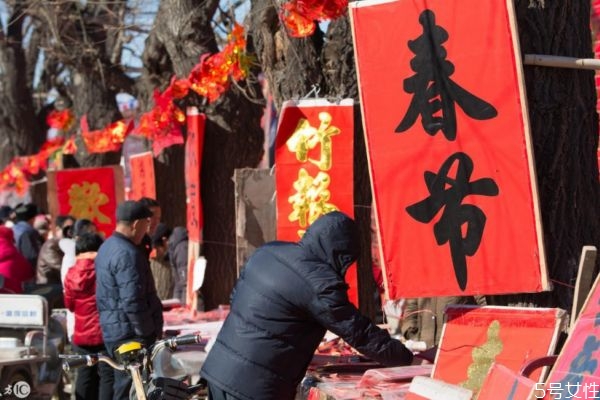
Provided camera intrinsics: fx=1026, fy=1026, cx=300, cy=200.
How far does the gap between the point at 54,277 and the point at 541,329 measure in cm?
800

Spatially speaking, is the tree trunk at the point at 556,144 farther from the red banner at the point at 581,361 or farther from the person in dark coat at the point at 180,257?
the person in dark coat at the point at 180,257

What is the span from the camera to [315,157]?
27.8ft

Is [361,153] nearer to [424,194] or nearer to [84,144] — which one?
[424,194]

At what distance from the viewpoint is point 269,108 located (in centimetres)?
1463

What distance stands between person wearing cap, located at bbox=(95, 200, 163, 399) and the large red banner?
2212mm

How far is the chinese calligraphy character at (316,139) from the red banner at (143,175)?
586cm

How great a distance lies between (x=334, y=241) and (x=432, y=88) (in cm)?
121

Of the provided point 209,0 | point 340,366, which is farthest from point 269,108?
point 340,366

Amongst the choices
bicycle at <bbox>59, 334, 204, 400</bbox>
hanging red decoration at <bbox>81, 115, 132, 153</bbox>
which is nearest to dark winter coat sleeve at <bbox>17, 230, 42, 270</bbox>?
hanging red decoration at <bbox>81, 115, 132, 153</bbox>

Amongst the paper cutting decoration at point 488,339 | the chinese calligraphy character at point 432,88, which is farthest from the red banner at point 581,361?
the chinese calligraphy character at point 432,88

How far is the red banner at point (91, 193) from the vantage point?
16109 millimetres

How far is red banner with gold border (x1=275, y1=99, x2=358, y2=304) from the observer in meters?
8.40

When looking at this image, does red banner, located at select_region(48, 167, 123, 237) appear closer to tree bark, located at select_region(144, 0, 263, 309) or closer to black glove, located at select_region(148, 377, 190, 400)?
tree bark, located at select_region(144, 0, 263, 309)

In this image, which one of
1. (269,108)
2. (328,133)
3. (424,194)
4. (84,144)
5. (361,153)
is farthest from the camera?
(84,144)
